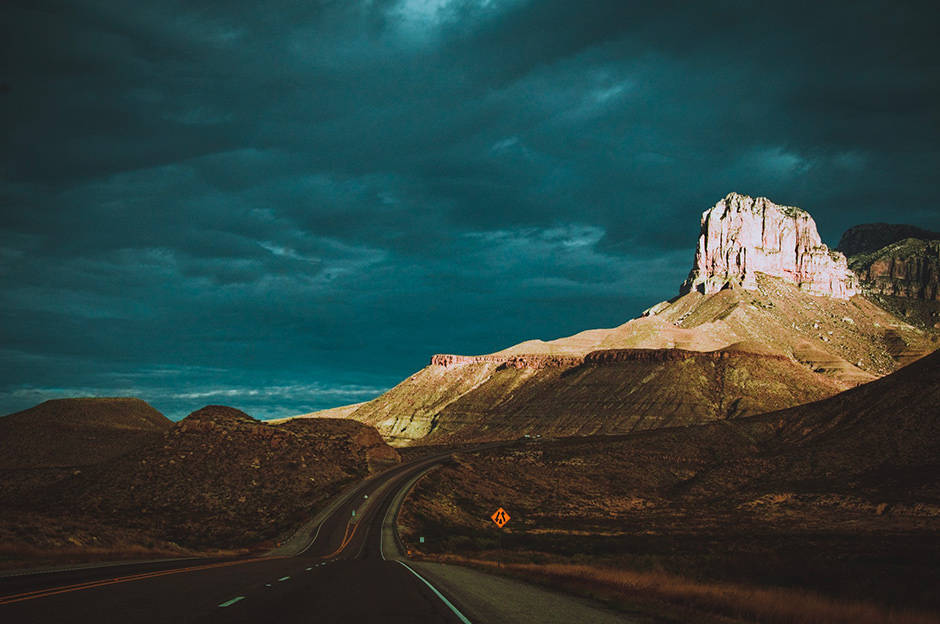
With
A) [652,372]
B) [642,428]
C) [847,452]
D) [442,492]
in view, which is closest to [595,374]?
[652,372]

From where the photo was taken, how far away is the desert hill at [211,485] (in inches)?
2267

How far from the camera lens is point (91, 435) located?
128 metres

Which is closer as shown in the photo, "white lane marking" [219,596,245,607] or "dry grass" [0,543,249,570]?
"white lane marking" [219,596,245,607]

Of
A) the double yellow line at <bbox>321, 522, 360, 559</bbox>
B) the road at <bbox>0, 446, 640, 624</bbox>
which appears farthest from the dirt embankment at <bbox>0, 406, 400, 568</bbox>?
the road at <bbox>0, 446, 640, 624</bbox>

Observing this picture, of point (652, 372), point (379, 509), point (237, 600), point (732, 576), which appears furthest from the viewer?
point (652, 372)

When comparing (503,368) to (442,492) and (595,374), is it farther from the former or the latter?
(442,492)

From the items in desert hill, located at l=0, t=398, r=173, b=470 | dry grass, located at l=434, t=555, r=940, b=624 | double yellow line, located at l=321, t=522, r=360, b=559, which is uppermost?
desert hill, located at l=0, t=398, r=173, b=470

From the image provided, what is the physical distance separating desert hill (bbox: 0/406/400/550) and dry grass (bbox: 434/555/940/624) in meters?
29.7

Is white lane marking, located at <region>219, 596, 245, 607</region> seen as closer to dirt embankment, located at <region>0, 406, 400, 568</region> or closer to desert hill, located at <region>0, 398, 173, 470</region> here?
dirt embankment, located at <region>0, 406, 400, 568</region>

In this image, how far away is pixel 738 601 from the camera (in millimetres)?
16812

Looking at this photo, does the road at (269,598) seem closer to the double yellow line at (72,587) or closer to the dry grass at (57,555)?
the double yellow line at (72,587)

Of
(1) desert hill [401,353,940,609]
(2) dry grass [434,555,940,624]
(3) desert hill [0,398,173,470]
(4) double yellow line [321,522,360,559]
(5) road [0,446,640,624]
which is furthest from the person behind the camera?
(3) desert hill [0,398,173,470]

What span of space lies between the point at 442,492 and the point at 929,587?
57.0m

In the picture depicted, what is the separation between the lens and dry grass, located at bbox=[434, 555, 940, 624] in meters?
14.8
